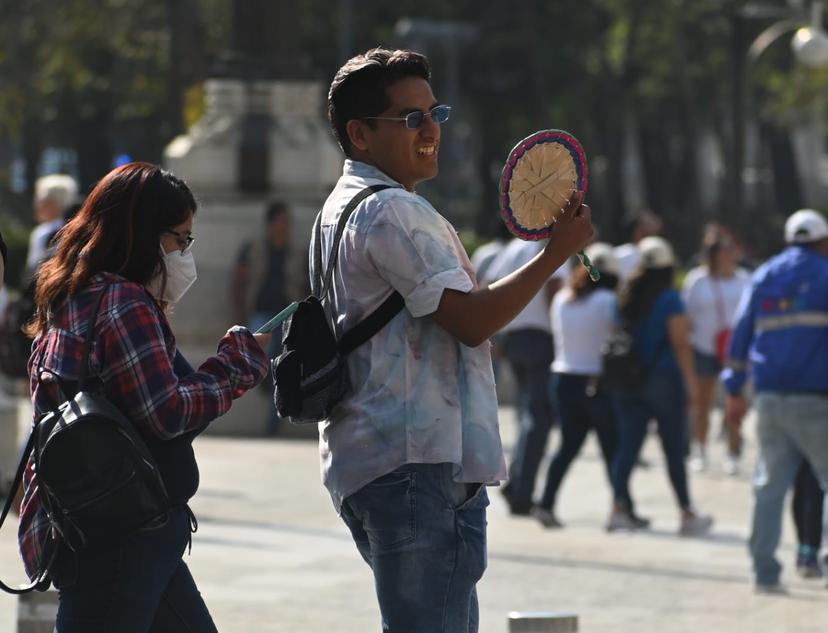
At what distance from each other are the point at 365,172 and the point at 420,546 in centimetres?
86

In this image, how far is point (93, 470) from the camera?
4430 millimetres

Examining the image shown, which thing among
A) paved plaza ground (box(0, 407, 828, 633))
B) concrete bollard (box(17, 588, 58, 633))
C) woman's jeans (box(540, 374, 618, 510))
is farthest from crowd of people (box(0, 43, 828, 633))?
woman's jeans (box(540, 374, 618, 510))

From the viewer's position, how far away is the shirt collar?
466 cm

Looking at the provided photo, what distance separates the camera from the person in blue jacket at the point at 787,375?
924 cm

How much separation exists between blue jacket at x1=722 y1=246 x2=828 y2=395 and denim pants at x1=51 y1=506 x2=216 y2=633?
16.8ft

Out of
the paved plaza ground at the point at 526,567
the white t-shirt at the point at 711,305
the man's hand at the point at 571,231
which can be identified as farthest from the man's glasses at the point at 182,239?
the white t-shirt at the point at 711,305

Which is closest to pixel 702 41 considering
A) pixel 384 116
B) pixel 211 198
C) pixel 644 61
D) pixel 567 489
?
pixel 644 61

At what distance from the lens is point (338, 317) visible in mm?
4637

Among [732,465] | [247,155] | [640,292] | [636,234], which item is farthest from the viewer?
[247,155]

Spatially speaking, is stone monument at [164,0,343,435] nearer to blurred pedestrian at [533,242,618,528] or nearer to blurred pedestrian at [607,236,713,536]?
blurred pedestrian at [533,242,618,528]

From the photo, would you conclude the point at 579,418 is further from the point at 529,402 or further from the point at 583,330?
the point at 583,330

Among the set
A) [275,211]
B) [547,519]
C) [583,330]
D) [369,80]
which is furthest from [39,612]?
[275,211]

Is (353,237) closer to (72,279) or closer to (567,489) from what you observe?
(72,279)

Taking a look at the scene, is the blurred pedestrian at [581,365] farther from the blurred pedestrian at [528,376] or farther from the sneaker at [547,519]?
the sneaker at [547,519]
